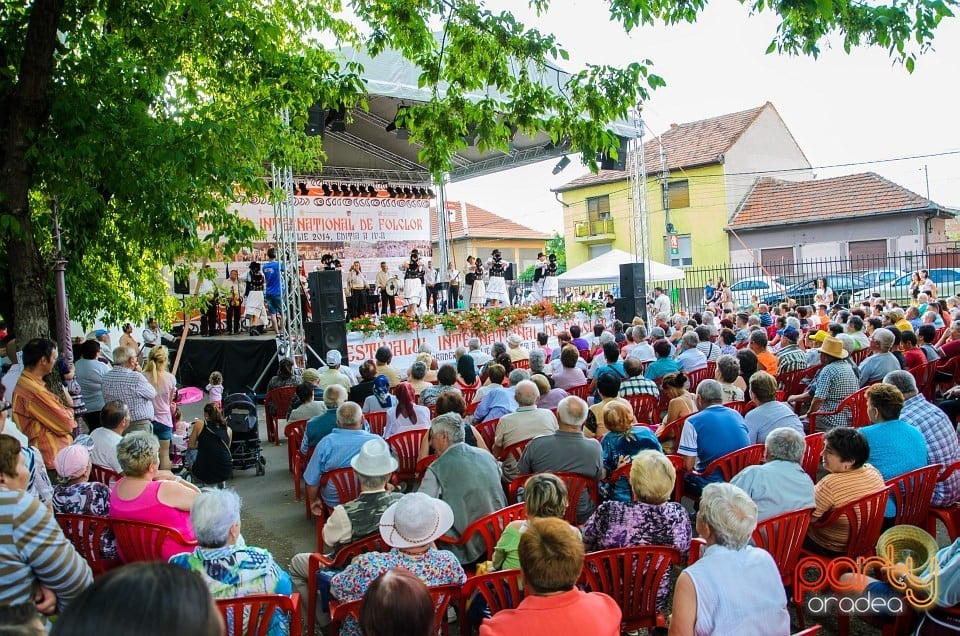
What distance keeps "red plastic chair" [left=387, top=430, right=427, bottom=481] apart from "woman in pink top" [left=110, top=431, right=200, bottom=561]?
6.53ft

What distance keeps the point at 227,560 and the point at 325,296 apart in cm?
840

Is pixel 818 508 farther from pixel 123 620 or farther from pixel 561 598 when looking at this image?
pixel 123 620

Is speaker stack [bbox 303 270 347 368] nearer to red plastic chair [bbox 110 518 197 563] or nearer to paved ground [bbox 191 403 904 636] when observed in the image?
paved ground [bbox 191 403 904 636]

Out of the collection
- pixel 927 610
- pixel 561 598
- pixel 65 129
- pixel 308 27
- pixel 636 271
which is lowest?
Answer: pixel 927 610

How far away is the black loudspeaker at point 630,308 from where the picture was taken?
14312 mm

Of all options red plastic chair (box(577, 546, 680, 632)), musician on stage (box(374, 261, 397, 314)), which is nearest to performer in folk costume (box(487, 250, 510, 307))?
musician on stage (box(374, 261, 397, 314))

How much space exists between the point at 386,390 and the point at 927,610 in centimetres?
456

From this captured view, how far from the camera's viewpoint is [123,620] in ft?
3.60

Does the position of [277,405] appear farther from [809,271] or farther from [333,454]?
[809,271]

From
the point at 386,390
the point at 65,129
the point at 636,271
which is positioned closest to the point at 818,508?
the point at 386,390

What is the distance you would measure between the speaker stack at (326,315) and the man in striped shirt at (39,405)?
5928mm

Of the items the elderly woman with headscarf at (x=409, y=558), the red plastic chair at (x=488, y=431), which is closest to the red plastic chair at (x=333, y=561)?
the elderly woman with headscarf at (x=409, y=558)

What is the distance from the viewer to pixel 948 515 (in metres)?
3.35

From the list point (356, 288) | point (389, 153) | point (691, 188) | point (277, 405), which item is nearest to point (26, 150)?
point (277, 405)
